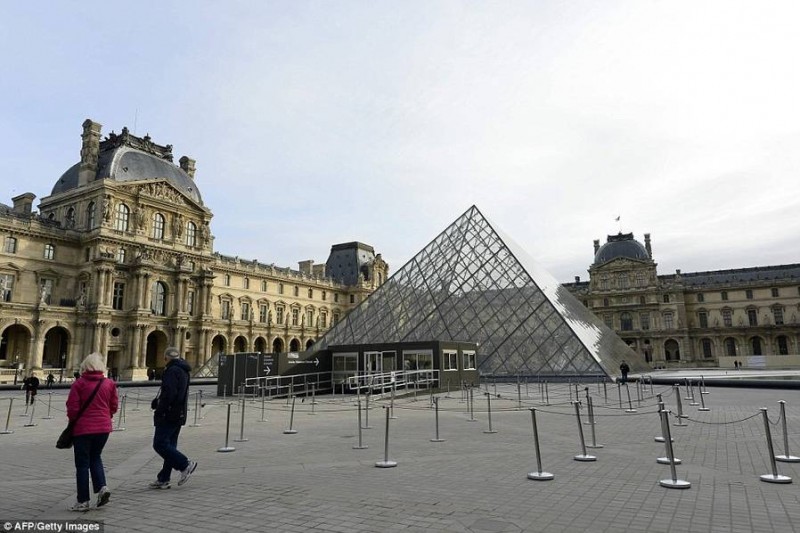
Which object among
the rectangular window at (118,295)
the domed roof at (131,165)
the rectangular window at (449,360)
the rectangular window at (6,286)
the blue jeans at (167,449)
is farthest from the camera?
the domed roof at (131,165)

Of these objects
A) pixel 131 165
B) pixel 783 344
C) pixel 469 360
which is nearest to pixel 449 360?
pixel 469 360

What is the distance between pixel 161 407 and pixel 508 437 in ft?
20.5

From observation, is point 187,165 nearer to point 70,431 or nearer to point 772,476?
point 70,431

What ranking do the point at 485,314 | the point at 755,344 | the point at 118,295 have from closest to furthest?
the point at 485,314
the point at 118,295
the point at 755,344

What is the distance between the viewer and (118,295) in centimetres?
4444

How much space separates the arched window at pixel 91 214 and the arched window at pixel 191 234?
8.25 meters

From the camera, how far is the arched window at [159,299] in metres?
46.6

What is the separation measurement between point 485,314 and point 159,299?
31.9 meters

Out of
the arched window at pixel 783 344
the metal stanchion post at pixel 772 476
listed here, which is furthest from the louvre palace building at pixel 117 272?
the arched window at pixel 783 344

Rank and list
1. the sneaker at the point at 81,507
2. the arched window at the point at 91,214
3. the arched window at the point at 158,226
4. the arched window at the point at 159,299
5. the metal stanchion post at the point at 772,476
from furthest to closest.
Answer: the arched window at the point at 158,226 → the arched window at the point at 159,299 → the arched window at the point at 91,214 → the metal stanchion post at the point at 772,476 → the sneaker at the point at 81,507

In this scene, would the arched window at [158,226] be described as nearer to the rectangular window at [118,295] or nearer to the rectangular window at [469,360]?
the rectangular window at [118,295]

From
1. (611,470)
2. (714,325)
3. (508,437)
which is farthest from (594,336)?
(714,325)

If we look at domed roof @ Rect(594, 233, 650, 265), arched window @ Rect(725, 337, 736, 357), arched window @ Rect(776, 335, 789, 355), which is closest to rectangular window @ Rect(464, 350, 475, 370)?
domed roof @ Rect(594, 233, 650, 265)

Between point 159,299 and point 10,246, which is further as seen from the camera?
point 159,299
